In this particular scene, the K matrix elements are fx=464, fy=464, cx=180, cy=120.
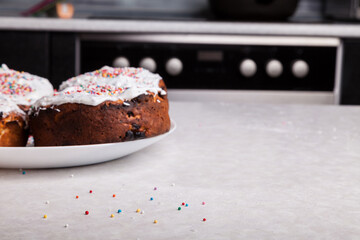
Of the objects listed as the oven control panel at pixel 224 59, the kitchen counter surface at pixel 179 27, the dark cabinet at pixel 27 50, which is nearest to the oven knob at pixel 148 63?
the oven control panel at pixel 224 59

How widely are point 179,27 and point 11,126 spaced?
1.52m

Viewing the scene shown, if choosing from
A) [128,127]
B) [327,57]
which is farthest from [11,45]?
[128,127]

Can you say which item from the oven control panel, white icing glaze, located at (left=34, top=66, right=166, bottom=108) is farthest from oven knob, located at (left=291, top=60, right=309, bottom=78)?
white icing glaze, located at (left=34, top=66, right=166, bottom=108)

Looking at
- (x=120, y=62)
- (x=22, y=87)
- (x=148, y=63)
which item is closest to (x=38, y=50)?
(x=120, y=62)

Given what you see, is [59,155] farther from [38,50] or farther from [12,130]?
[38,50]

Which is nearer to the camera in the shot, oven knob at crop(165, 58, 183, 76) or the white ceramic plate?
the white ceramic plate

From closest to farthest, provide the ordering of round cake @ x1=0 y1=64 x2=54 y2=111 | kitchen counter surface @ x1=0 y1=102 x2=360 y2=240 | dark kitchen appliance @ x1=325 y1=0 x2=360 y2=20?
kitchen counter surface @ x1=0 y1=102 x2=360 y2=240 < round cake @ x1=0 y1=64 x2=54 y2=111 < dark kitchen appliance @ x1=325 y1=0 x2=360 y2=20

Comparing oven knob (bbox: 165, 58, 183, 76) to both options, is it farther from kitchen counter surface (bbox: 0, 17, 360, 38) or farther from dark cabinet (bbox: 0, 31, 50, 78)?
dark cabinet (bbox: 0, 31, 50, 78)

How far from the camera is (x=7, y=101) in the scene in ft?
2.37

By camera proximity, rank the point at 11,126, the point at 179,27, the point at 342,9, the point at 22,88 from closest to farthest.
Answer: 1. the point at 11,126
2. the point at 22,88
3. the point at 179,27
4. the point at 342,9

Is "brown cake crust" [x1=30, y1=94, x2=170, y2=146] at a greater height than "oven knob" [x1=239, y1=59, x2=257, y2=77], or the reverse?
"brown cake crust" [x1=30, y1=94, x2=170, y2=146]

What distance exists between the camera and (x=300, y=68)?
218cm

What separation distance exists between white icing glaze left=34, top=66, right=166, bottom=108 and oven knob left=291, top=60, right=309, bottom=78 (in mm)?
1450

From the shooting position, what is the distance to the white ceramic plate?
2.04 feet
